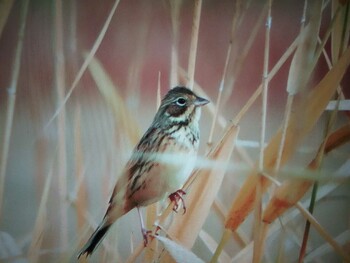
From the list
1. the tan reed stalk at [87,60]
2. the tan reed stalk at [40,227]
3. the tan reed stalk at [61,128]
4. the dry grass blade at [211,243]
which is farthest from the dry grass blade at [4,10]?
the dry grass blade at [211,243]

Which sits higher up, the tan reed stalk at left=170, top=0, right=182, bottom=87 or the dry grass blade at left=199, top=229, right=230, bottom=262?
the tan reed stalk at left=170, top=0, right=182, bottom=87

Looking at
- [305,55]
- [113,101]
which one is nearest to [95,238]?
[113,101]

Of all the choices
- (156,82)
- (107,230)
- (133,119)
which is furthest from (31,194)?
(156,82)

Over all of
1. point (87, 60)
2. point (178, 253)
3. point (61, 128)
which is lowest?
point (178, 253)

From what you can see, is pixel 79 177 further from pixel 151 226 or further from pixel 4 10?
pixel 4 10

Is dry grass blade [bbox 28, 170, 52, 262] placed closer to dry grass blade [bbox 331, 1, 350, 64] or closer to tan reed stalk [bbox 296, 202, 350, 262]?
tan reed stalk [bbox 296, 202, 350, 262]

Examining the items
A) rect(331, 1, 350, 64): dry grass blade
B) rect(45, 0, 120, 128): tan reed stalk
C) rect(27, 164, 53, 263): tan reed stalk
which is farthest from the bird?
rect(331, 1, 350, 64): dry grass blade

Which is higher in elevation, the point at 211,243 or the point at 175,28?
the point at 175,28
